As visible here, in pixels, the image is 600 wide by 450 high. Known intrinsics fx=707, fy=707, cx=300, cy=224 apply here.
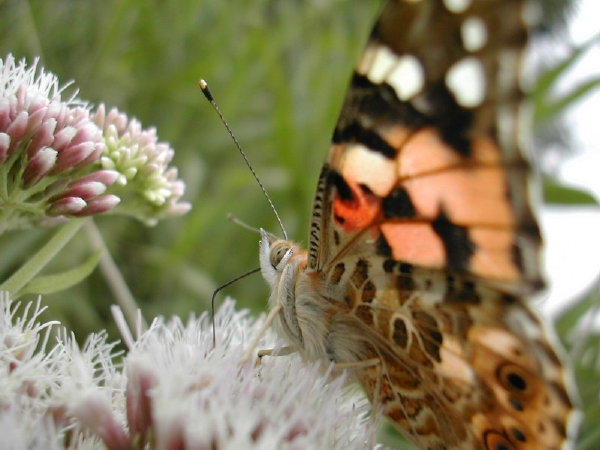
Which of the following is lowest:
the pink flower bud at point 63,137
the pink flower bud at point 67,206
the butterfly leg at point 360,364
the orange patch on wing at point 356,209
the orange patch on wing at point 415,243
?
the butterfly leg at point 360,364

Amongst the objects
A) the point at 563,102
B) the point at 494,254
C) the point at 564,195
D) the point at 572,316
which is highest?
the point at 494,254

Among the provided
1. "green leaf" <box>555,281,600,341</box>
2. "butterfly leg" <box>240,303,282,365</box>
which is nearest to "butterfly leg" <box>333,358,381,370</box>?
"butterfly leg" <box>240,303,282,365</box>

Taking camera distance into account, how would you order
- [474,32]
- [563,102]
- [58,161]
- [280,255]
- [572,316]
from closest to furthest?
[474,32] → [58,161] → [280,255] → [572,316] → [563,102]

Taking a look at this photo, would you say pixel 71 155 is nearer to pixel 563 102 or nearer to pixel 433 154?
pixel 433 154

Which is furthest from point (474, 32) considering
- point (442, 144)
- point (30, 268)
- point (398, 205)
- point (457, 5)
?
point (30, 268)

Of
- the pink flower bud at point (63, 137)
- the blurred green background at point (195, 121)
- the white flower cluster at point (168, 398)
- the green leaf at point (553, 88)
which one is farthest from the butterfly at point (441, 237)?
the green leaf at point (553, 88)

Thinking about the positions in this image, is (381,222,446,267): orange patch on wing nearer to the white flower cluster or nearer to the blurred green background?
the white flower cluster

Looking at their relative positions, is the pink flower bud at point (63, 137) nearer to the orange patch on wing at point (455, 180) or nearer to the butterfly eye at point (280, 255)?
the butterfly eye at point (280, 255)

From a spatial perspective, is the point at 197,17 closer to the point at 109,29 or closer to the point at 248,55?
the point at 248,55
